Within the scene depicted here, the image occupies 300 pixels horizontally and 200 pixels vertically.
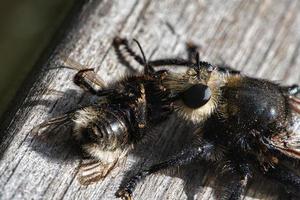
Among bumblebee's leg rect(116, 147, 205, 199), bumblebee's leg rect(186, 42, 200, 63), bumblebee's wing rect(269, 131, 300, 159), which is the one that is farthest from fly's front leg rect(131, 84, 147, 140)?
bumblebee's wing rect(269, 131, 300, 159)

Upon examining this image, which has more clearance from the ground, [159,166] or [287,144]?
[287,144]

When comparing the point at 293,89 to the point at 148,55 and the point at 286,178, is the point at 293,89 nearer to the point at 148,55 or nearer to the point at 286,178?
the point at 286,178

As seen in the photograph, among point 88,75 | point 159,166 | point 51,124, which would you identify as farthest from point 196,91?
point 51,124

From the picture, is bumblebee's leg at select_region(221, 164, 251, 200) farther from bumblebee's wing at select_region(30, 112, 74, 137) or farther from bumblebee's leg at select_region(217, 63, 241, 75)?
bumblebee's wing at select_region(30, 112, 74, 137)

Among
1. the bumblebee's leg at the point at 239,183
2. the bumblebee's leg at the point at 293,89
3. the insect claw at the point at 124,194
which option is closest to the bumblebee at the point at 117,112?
the insect claw at the point at 124,194

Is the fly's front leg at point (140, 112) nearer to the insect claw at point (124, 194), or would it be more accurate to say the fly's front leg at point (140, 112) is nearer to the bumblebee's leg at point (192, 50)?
the insect claw at point (124, 194)

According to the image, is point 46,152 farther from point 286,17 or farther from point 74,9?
point 286,17
